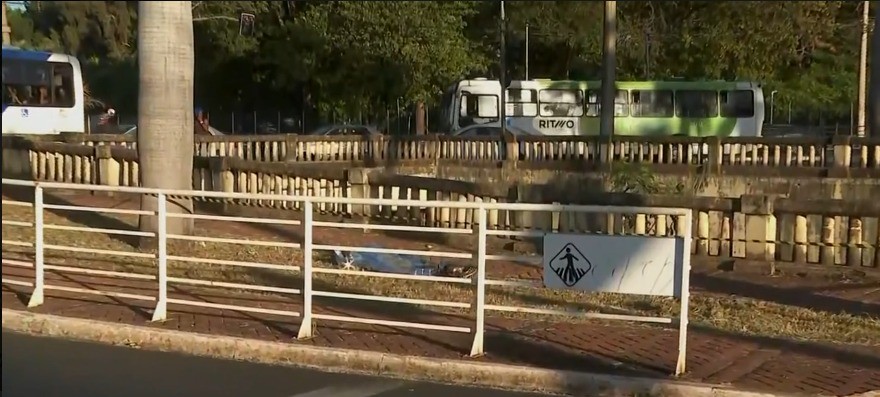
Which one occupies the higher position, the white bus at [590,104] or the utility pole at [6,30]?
the utility pole at [6,30]

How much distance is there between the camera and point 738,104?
128ft

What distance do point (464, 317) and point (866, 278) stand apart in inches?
213

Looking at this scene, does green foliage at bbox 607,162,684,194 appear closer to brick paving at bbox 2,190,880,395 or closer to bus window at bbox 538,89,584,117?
brick paving at bbox 2,190,880,395

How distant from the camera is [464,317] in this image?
9.34 meters

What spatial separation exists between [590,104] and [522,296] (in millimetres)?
27449

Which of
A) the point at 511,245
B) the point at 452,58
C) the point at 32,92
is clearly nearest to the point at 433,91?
the point at 452,58

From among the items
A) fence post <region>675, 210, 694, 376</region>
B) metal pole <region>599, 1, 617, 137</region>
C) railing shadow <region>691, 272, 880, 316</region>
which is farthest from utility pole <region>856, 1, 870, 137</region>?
fence post <region>675, 210, 694, 376</region>

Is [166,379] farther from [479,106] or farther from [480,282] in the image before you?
[479,106]

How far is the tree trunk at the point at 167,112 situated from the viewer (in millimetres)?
9758

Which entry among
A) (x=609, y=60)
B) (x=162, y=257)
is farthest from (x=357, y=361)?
(x=609, y=60)

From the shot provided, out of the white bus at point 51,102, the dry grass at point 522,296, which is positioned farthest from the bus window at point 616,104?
the dry grass at point 522,296

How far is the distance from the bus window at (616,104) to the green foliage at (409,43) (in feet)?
4.27

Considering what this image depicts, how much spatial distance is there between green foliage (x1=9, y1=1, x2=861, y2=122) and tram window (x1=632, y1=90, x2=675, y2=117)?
283 centimetres

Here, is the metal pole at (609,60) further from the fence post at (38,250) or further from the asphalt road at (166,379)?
the fence post at (38,250)
